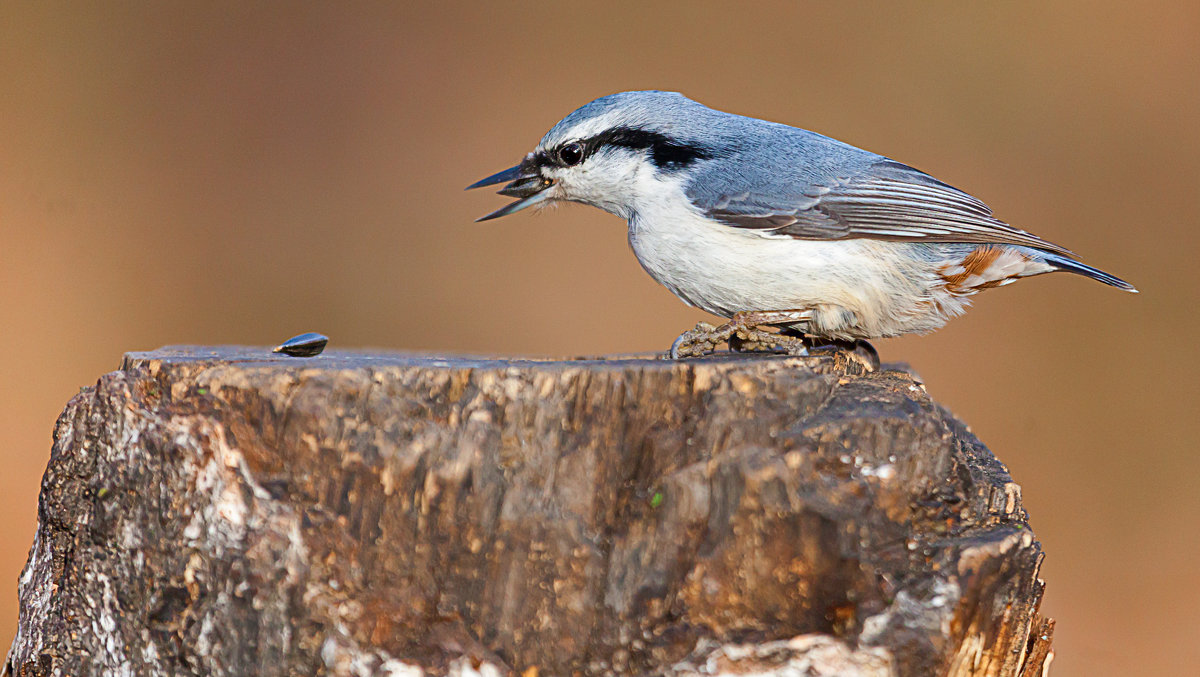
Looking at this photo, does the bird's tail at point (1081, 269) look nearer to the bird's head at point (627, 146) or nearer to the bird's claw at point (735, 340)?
the bird's claw at point (735, 340)

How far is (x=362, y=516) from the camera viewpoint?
6.32 feet

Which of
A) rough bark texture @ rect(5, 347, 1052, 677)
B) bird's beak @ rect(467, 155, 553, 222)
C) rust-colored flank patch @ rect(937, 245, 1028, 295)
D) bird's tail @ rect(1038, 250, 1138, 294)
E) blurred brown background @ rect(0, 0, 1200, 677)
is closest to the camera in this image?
rough bark texture @ rect(5, 347, 1052, 677)

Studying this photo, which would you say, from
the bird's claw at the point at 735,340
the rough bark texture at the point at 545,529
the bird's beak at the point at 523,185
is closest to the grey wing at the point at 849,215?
the bird's claw at the point at 735,340

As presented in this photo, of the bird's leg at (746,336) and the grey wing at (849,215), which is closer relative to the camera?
the bird's leg at (746,336)

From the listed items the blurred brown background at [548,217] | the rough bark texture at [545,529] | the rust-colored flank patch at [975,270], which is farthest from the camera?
the blurred brown background at [548,217]

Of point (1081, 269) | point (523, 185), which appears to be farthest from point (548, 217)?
point (1081, 269)

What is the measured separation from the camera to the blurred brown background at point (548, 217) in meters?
5.16

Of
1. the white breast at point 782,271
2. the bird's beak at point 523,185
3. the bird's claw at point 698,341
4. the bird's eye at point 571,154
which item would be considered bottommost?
the bird's claw at point 698,341

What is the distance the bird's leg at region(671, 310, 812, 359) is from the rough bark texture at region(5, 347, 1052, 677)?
543 millimetres

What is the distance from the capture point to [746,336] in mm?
2705

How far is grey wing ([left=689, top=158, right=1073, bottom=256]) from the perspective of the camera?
8.95ft

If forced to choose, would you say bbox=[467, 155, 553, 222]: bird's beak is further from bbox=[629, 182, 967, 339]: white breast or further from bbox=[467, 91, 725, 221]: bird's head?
bbox=[629, 182, 967, 339]: white breast

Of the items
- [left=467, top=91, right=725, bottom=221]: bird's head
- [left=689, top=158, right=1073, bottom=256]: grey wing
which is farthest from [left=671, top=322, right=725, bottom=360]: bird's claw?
[left=467, top=91, right=725, bottom=221]: bird's head

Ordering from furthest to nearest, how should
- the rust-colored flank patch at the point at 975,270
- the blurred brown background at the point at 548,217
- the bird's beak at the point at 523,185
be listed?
1. the blurred brown background at the point at 548,217
2. the bird's beak at the point at 523,185
3. the rust-colored flank patch at the point at 975,270
